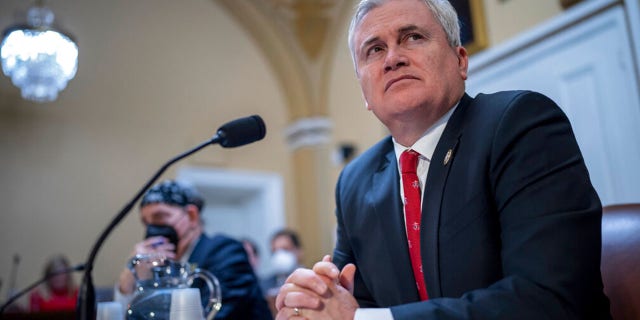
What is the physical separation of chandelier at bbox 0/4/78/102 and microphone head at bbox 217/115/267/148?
277cm

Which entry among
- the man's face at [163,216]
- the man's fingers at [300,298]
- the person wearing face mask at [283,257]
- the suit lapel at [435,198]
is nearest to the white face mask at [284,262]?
the person wearing face mask at [283,257]

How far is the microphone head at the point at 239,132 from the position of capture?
1340 mm

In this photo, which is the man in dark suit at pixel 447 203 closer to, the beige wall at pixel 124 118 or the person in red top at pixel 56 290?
the person in red top at pixel 56 290

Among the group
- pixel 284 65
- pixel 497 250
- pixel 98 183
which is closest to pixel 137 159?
pixel 98 183

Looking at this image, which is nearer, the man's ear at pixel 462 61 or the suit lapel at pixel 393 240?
the suit lapel at pixel 393 240

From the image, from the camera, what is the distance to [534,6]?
3.73 meters

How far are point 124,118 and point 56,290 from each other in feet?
6.43

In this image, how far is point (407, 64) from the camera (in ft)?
4.56

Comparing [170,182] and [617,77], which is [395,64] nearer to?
[170,182]

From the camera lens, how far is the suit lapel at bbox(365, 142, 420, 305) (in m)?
1.29

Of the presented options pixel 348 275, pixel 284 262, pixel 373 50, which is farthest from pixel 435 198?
pixel 284 262

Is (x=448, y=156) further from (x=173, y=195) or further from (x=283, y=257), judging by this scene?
(x=283, y=257)

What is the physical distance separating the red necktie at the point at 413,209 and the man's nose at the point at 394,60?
210 millimetres

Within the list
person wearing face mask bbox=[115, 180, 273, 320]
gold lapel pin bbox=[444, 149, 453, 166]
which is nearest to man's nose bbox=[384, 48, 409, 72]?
gold lapel pin bbox=[444, 149, 453, 166]
